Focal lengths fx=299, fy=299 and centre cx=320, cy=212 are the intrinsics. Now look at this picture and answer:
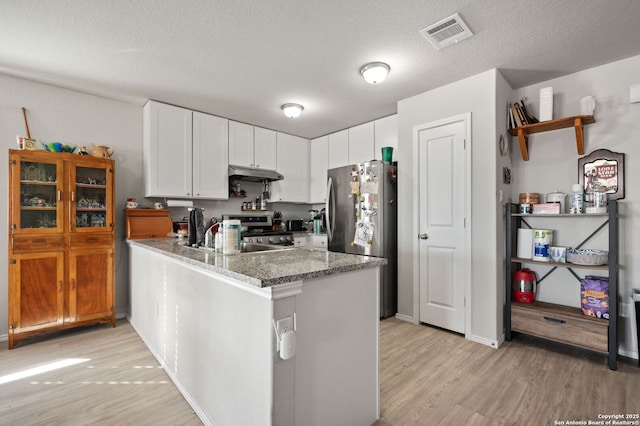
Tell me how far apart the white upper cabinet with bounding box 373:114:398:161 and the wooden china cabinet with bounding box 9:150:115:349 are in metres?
3.13

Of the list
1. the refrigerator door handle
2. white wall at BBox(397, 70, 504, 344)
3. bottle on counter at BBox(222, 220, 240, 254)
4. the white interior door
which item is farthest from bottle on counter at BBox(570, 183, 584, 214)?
bottle on counter at BBox(222, 220, 240, 254)

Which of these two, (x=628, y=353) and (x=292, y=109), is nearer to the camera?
(x=628, y=353)

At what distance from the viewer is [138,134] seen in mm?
3574

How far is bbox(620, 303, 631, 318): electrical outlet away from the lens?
242 centimetres

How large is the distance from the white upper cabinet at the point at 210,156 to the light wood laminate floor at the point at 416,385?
1.86m

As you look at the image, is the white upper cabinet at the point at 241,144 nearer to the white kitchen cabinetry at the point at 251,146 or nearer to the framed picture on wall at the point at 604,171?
the white kitchen cabinetry at the point at 251,146

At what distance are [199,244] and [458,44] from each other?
2.49 m

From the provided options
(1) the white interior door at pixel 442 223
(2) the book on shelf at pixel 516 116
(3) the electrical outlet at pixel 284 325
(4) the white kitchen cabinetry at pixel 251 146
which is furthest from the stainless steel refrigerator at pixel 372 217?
(3) the electrical outlet at pixel 284 325

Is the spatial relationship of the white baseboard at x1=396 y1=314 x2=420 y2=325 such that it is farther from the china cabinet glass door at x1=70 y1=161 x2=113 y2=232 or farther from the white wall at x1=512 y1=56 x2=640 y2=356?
the china cabinet glass door at x1=70 y1=161 x2=113 y2=232

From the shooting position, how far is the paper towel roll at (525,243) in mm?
2707

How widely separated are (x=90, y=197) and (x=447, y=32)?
3525 millimetres

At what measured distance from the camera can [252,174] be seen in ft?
13.6

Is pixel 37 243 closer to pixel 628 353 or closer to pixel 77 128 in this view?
pixel 77 128

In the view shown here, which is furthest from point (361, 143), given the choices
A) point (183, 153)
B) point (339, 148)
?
point (183, 153)
